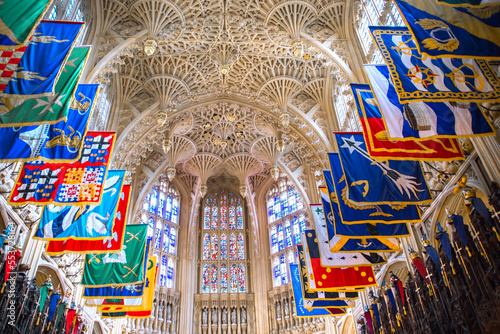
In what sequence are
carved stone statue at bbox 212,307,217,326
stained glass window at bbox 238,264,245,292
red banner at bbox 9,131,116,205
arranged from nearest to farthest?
red banner at bbox 9,131,116,205
carved stone statue at bbox 212,307,217,326
stained glass window at bbox 238,264,245,292

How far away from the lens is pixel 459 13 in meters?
7.65

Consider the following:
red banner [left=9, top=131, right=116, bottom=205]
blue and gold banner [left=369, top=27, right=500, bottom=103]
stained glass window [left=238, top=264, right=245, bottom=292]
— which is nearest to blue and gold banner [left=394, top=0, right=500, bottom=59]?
blue and gold banner [left=369, top=27, right=500, bottom=103]

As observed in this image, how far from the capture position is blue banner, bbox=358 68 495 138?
813 centimetres

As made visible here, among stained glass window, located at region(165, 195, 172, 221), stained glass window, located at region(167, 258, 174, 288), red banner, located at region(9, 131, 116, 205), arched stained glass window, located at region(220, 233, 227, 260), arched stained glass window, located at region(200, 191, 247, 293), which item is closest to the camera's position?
red banner, located at region(9, 131, 116, 205)

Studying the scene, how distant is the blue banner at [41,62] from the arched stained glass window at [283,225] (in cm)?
2370

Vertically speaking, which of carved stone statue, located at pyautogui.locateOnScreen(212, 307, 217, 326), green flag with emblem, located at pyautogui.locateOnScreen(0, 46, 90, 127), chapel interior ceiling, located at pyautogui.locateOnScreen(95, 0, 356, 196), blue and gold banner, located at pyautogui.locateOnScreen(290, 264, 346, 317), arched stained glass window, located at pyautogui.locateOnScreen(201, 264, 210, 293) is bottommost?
blue and gold banner, located at pyautogui.locateOnScreen(290, 264, 346, 317)

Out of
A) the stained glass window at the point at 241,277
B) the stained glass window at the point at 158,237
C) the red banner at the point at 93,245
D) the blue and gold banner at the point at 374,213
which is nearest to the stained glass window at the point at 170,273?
the stained glass window at the point at 158,237

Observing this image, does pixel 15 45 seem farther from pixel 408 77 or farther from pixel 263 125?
pixel 263 125

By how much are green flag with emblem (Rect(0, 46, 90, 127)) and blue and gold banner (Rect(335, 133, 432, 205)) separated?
718cm

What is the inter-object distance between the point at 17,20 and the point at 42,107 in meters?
1.72

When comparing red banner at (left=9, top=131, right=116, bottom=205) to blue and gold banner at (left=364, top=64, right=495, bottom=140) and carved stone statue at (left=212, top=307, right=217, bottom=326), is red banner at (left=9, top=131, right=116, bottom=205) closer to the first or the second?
blue and gold banner at (left=364, top=64, right=495, bottom=140)

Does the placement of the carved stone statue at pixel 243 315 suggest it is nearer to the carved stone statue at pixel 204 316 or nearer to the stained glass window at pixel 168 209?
the carved stone statue at pixel 204 316

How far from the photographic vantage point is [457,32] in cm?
747

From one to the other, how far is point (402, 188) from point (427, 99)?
3.31m
